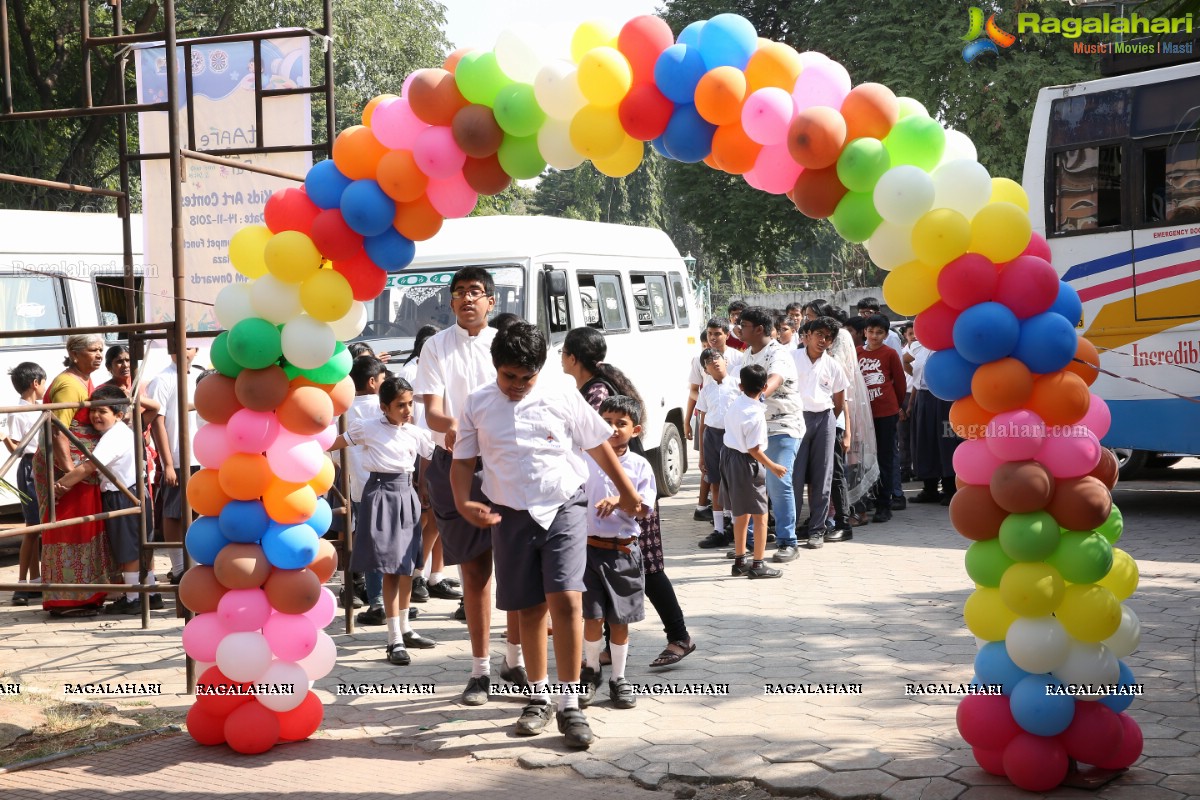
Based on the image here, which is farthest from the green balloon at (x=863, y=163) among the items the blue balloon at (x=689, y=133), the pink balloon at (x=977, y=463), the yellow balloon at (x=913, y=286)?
the pink balloon at (x=977, y=463)

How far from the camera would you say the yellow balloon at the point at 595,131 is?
4793mm

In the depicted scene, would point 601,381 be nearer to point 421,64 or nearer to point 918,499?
point 918,499

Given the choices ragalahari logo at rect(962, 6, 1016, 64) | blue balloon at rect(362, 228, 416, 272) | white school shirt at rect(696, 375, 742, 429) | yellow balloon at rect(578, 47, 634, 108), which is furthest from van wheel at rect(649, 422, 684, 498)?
ragalahari logo at rect(962, 6, 1016, 64)

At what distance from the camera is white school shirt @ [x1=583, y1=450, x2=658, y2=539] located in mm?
5520

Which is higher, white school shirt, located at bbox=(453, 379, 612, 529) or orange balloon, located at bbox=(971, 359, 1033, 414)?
orange balloon, located at bbox=(971, 359, 1033, 414)

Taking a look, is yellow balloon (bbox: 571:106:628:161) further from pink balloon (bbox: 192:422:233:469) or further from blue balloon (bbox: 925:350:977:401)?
pink balloon (bbox: 192:422:233:469)

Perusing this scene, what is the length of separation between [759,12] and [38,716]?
95.7ft

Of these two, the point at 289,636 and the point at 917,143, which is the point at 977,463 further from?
the point at 289,636

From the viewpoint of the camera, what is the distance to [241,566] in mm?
5027

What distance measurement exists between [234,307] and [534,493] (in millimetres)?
A: 1549

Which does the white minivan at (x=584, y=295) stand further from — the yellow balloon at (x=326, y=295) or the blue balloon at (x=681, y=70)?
the blue balloon at (x=681, y=70)

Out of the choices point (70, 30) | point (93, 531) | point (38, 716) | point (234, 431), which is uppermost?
point (70, 30)

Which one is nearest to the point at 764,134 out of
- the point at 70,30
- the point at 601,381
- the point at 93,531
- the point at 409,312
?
the point at 601,381

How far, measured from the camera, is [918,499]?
12219 millimetres
